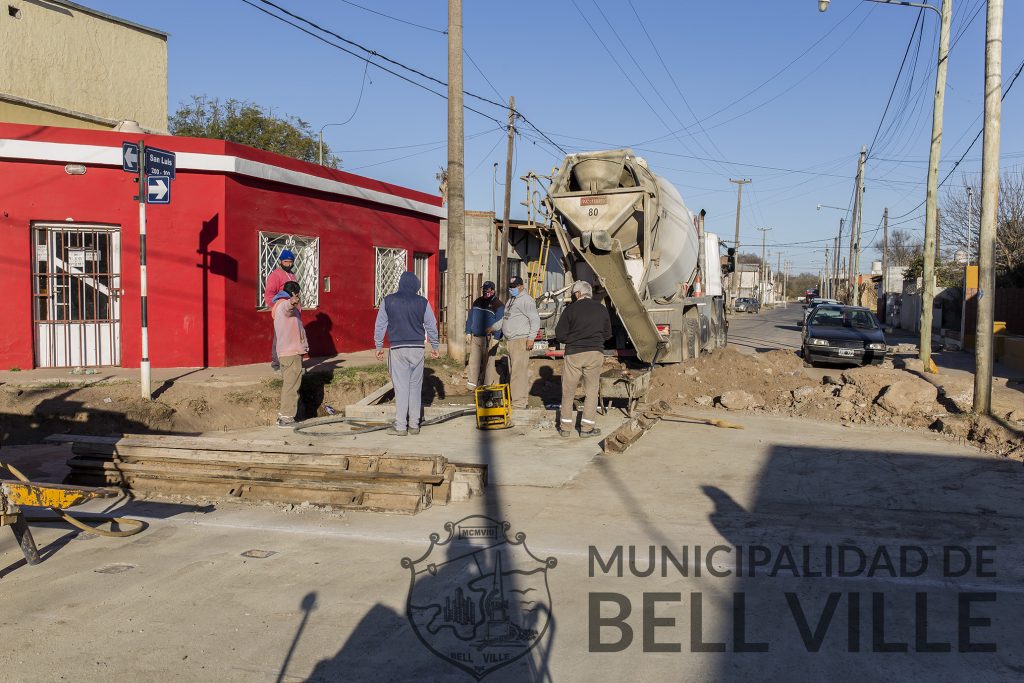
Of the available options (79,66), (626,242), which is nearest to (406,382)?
(626,242)

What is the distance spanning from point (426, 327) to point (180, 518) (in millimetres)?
3786

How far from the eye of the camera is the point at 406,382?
31.7 feet

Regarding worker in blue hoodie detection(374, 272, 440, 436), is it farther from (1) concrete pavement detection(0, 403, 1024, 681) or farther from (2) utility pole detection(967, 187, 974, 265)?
(2) utility pole detection(967, 187, 974, 265)

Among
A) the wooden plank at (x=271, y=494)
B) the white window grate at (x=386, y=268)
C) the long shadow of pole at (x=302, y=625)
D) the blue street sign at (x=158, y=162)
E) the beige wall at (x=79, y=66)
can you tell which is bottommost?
the long shadow of pole at (x=302, y=625)

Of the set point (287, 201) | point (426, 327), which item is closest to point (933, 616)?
point (426, 327)

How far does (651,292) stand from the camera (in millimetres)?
14047

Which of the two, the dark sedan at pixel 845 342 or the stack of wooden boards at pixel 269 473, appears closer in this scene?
the stack of wooden boards at pixel 269 473

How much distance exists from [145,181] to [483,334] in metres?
5.43

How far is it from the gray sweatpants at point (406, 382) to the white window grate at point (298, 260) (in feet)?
19.7

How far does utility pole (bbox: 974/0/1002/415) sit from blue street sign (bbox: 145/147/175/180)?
36.6ft

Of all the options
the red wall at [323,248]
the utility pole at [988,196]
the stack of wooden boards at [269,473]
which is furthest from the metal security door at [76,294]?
the utility pole at [988,196]

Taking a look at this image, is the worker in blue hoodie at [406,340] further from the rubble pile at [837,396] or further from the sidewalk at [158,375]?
the rubble pile at [837,396]

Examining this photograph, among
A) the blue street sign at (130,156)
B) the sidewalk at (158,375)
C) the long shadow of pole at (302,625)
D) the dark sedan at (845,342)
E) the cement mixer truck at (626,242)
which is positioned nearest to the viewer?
the long shadow of pole at (302,625)

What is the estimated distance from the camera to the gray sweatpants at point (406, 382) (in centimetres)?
956
